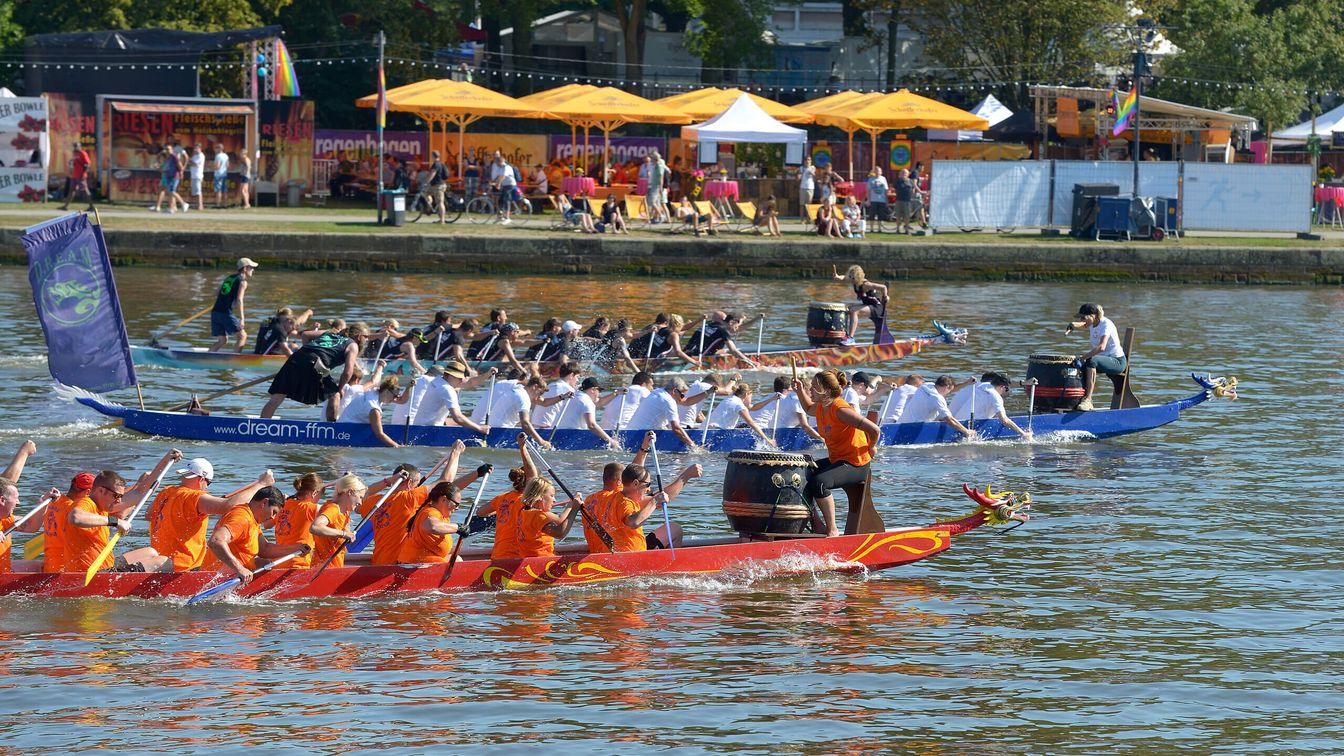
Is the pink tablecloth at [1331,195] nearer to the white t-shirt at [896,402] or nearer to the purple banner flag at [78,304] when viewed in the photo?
the white t-shirt at [896,402]

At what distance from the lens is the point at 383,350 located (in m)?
24.4

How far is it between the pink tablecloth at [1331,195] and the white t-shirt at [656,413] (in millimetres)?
31675

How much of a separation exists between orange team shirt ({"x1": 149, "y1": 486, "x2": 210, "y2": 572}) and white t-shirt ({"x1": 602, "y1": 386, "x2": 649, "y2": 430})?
691cm

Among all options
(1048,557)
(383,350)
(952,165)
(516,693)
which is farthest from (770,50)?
(516,693)

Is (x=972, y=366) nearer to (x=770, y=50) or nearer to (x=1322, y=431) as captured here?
(x=1322, y=431)

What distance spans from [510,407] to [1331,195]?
1293 inches

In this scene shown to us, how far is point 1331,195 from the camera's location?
46.8 metres

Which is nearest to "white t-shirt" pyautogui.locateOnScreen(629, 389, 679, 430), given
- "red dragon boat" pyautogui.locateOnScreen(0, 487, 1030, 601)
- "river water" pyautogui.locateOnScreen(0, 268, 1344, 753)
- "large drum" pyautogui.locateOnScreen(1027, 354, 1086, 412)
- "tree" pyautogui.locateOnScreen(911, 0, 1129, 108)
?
"river water" pyautogui.locateOnScreen(0, 268, 1344, 753)

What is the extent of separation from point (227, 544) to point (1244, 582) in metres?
8.33

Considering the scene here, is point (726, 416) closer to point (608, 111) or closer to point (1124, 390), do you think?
point (1124, 390)

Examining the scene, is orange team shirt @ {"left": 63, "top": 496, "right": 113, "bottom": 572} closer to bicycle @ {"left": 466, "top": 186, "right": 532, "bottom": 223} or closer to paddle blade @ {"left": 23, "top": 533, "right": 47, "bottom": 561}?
paddle blade @ {"left": 23, "top": 533, "right": 47, "bottom": 561}


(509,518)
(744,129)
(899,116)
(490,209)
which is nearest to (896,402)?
(509,518)

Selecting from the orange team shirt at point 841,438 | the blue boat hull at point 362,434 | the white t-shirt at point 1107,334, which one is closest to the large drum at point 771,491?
the orange team shirt at point 841,438

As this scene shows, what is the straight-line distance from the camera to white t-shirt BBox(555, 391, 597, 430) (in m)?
20.1
